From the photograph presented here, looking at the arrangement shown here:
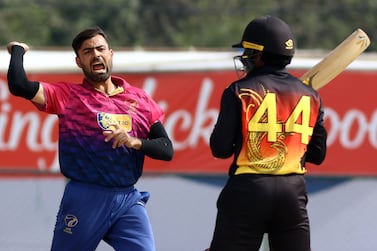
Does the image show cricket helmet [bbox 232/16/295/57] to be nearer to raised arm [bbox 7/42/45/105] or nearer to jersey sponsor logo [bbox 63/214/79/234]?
raised arm [bbox 7/42/45/105]

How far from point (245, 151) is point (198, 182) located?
417cm

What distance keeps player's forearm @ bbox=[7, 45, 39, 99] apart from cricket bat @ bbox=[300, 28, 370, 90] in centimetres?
171

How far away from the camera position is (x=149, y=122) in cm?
673

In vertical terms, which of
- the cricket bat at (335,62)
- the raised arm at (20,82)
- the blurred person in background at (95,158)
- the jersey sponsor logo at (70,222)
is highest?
the cricket bat at (335,62)

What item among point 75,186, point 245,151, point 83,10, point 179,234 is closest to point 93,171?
point 75,186

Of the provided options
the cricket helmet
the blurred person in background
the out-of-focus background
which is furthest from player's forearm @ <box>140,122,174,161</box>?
the out-of-focus background

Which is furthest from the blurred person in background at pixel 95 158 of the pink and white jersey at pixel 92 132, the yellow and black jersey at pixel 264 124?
the yellow and black jersey at pixel 264 124

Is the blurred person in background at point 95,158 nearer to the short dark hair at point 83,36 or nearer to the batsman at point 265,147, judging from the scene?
the short dark hair at point 83,36

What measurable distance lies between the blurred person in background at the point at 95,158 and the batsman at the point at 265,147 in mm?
758

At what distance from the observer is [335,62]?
6934mm

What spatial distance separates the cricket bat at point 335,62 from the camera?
6906 millimetres

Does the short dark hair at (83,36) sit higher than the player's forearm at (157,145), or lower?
higher

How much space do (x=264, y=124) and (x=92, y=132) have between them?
1.20 metres

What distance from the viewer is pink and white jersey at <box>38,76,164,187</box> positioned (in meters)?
6.57
